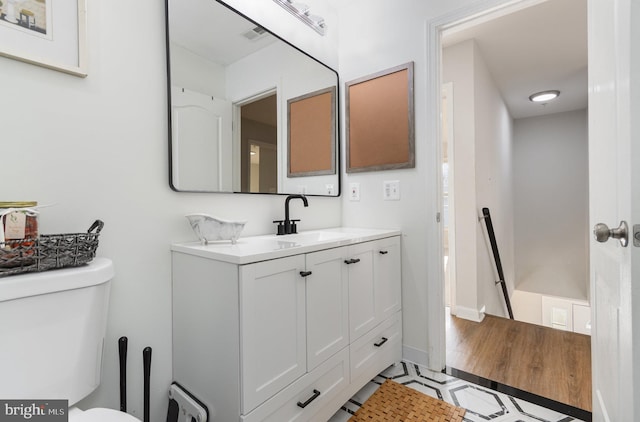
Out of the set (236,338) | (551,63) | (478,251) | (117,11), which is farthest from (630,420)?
(551,63)

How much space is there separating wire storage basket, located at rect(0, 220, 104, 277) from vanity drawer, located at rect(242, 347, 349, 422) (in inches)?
28.0

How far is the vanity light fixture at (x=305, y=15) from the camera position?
1805 millimetres

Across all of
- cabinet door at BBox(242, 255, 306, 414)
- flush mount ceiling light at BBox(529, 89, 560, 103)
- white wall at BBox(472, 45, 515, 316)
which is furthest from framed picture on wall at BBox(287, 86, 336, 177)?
flush mount ceiling light at BBox(529, 89, 560, 103)

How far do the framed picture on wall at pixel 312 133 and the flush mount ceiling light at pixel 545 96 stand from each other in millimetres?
3376

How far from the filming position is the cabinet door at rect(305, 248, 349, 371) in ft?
4.04

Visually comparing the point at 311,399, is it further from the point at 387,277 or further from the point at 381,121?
the point at 381,121

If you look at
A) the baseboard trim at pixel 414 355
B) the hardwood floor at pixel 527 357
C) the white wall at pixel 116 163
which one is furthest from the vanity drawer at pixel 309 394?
the hardwood floor at pixel 527 357

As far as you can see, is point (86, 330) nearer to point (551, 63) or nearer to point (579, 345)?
point (579, 345)

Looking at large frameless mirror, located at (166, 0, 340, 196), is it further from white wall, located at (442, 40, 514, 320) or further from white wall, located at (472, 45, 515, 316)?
white wall, located at (472, 45, 515, 316)

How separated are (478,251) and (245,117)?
2379 mm

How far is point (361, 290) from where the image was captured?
59.9 inches

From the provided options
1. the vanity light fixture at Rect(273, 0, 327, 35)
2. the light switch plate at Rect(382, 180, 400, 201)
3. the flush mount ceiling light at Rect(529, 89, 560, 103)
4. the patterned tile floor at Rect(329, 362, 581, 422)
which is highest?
the flush mount ceiling light at Rect(529, 89, 560, 103)

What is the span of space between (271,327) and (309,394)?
1.31 feet

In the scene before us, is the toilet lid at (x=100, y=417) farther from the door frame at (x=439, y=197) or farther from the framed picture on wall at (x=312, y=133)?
the door frame at (x=439, y=197)
